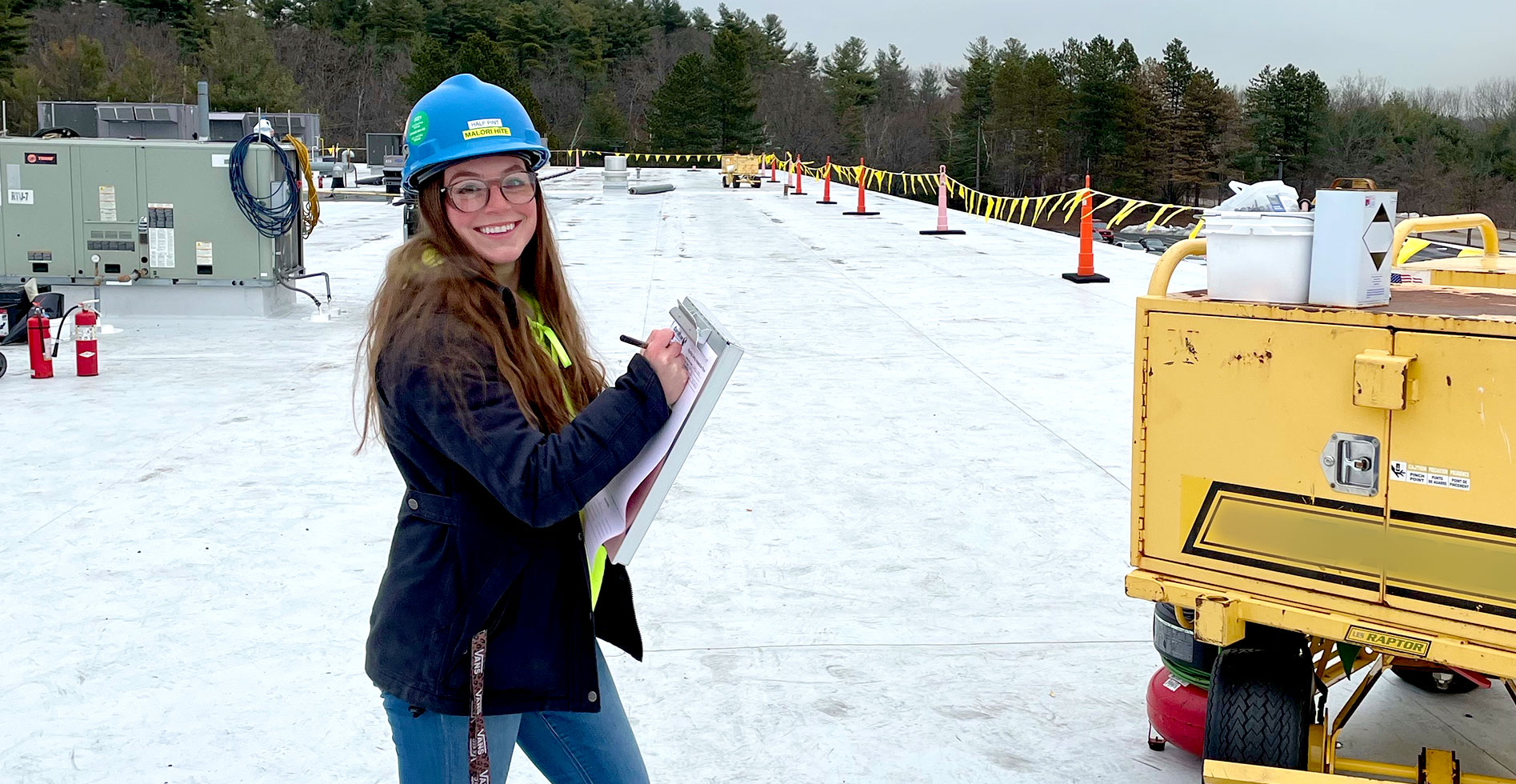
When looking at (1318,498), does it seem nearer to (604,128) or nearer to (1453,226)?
(1453,226)

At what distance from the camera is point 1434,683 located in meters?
3.89

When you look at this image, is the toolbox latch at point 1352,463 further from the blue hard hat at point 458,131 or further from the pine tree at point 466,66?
the pine tree at point 466,66

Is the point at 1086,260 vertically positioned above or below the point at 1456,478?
above

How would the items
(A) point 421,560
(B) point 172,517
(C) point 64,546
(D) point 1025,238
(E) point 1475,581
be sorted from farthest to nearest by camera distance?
(D) point 1025,238 < (B) point 172,517 < (C) point 64,546 < (E) point 1475,581 < (A) point 421,560

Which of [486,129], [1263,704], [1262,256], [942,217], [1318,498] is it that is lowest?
[1263,704]

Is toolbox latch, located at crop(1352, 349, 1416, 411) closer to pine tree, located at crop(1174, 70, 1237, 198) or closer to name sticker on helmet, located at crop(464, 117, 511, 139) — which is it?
name sticker on helmet, located at crop(464, 117, 511, 139)

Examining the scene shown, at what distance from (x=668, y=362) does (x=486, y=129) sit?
49cm

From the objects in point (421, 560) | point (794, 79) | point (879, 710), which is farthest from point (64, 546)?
point (794, 79)

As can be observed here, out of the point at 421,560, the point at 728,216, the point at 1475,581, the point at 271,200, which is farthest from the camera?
the point at 728,216

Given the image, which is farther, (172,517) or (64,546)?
(172,517)

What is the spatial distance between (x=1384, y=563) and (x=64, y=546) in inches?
192

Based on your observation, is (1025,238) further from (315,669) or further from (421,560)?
(421,560)

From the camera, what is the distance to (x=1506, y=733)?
364cm

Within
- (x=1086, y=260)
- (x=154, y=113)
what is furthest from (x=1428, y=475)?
(x=154, y=113)
